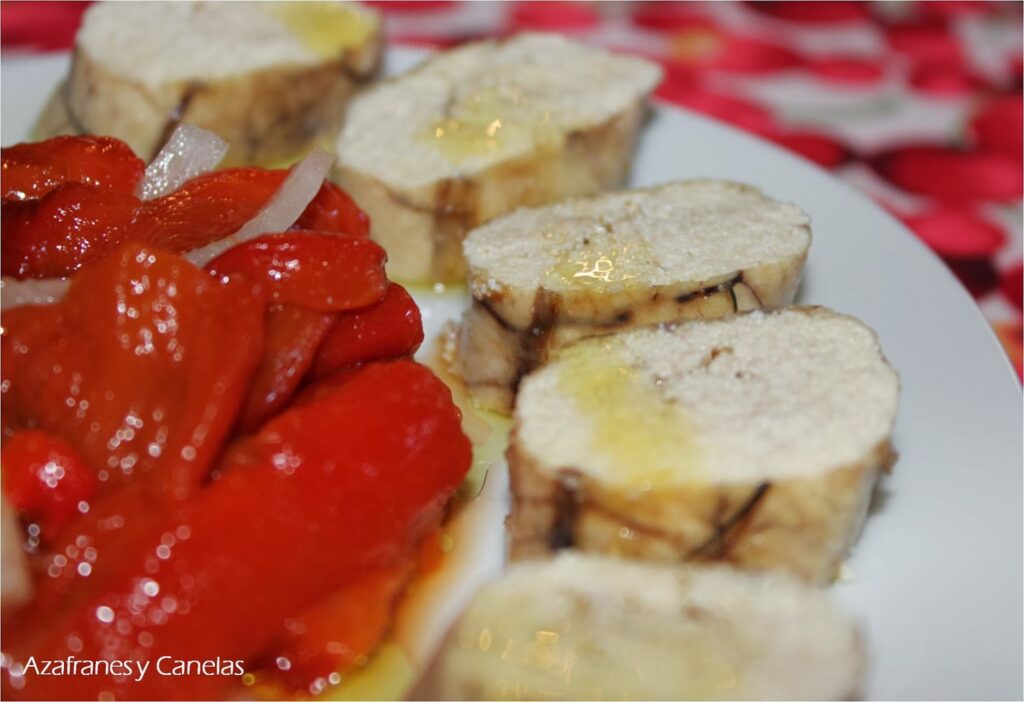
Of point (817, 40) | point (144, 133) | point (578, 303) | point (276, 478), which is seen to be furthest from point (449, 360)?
point (817, 40)

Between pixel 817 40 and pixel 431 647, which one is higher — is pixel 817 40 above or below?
below

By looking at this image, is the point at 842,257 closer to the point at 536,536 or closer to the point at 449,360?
the point at 449,360

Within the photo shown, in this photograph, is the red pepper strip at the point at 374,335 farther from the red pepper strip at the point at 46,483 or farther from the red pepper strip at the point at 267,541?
the red pepper strip at the point at 46,483

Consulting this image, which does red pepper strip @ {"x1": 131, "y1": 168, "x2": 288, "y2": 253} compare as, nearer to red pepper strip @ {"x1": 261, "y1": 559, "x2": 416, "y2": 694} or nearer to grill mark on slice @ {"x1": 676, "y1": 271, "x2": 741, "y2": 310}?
red pepper strip @ {"x1": 261, "y1": 559, "x2": 416, "y2": 694}

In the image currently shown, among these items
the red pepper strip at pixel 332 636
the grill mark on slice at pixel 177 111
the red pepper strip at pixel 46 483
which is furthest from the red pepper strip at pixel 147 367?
the grill mark on slice at pixel 177 111

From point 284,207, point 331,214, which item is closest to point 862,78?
point 331,214

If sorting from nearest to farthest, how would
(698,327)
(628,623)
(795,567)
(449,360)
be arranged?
(628,623) < (795,567) < (698,327) < (449,360)
